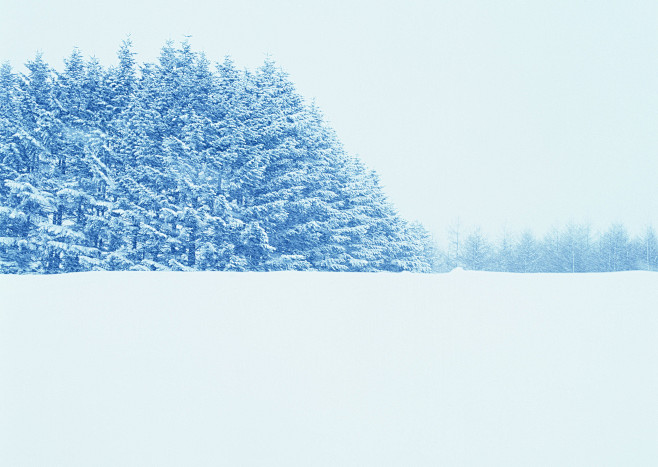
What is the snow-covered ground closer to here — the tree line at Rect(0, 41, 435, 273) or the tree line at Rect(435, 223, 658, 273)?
the tree line at Rect(0, 41, 435, 273)

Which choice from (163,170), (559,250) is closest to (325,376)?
(163,170)

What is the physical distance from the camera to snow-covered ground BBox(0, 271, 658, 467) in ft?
11.6

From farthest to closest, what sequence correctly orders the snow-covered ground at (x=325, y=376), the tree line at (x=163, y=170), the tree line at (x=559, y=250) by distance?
the tree line at (x=559, y=250) < the tree line at (x=163, y=170) < the snow-covered ground at (x=325, y=376)

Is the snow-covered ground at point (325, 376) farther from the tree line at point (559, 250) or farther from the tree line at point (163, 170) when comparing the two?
the tree line at point (559, 250)

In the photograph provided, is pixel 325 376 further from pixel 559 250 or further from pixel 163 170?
pixel 559 250

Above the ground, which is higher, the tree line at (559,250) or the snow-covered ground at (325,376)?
the tree line at (559,250)

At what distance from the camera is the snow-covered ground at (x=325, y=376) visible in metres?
3.53

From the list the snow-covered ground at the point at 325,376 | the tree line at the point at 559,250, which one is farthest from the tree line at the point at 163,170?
the tree line at the point at 559,250

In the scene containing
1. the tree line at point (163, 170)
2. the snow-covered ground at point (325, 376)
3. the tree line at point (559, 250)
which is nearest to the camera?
the snow-covered ground at point (325, 376)

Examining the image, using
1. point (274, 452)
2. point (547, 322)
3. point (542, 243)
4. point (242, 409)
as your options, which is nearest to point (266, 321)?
point (242, 409)

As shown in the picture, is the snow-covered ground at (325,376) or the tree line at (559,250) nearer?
the snow-covered ground at (325,376)

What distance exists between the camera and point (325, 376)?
4.27 meters

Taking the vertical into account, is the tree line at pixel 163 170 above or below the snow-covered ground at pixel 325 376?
above

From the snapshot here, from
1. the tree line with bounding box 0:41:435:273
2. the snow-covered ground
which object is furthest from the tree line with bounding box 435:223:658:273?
the snow-covered ground
